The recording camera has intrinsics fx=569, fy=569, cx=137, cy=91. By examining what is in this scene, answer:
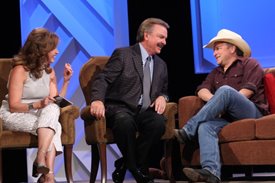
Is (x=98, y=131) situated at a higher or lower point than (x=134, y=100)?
lower

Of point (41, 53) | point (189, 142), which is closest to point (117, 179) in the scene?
point (189, 142)

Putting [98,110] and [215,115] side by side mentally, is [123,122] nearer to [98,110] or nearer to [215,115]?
[98,110]

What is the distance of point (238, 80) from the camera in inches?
177

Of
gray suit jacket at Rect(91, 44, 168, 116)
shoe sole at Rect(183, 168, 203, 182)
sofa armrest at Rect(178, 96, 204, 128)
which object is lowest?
shoe sole at Rect(183, 168, 203, 182)

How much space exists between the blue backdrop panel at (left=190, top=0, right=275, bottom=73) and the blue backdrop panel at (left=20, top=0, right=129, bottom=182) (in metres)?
0.77

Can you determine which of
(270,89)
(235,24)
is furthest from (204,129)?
(235,24)

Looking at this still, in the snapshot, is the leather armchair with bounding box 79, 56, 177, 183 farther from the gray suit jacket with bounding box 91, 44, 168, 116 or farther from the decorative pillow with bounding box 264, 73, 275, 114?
the decorative pillow with bounding box 264, 73, 275, 114

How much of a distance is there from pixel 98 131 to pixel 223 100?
37.4 inches

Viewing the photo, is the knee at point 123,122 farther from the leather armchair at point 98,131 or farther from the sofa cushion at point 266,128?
the sofa cushion at point 266,128

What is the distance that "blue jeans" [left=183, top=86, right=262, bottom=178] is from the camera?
159 inches

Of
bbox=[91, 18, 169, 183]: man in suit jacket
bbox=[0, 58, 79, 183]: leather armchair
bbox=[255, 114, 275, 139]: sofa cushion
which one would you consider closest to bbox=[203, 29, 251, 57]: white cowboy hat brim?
bbox=[91, 18, 169, 183]: man in suit jacket

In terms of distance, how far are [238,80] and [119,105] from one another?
965 mm

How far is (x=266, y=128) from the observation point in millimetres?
Answer: 3979

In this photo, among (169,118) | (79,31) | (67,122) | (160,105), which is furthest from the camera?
(79,31)
